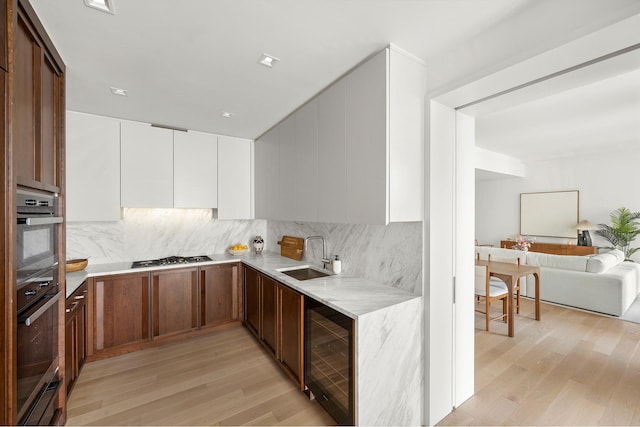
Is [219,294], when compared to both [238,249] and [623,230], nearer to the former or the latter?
[238,249]

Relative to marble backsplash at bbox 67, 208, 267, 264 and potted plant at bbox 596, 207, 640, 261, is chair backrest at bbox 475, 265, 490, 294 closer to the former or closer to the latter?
marble backsplash at bbox 67, 208, 267, 264

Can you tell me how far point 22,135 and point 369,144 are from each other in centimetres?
176

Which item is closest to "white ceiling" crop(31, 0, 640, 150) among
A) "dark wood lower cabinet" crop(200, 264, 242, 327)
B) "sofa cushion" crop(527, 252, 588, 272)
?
"dark wood lower cabinet" crop(200, 264, 242, 327)

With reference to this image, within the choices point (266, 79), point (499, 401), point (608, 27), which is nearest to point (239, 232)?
point (266, 79)

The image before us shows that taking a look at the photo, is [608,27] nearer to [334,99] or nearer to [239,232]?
[334,99]

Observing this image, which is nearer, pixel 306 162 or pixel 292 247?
pixel 306 162

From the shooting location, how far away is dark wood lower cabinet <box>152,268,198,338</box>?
2834mm

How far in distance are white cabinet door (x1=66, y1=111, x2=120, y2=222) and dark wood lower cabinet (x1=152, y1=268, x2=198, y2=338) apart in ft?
2.77

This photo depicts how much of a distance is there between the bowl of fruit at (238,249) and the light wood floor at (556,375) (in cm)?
272

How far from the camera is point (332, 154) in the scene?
212 centimetres

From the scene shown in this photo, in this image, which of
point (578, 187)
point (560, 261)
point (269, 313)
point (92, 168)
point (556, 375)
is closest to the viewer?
point (556, 375)

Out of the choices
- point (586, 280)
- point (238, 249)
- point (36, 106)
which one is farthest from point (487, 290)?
point (36, 106)

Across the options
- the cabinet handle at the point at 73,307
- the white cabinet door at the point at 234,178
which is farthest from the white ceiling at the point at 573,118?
the cabinet handle at the point at 73,307

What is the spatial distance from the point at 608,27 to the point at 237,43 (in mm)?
1758
